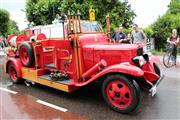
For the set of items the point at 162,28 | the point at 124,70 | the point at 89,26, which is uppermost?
the point at 162,28

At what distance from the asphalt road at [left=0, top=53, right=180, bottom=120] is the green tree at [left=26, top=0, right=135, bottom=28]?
9.29m

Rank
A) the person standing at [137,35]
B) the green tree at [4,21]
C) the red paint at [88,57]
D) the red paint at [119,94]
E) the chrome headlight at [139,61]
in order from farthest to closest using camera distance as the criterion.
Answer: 1. the green tree at [4,21]
2. the person standing at [137,35]
3. the red paint at [88,57]
4. the chrome headlight at [139,61]
5. the red paint at [119,94]

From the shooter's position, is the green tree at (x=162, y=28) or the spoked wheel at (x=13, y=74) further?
the green tree at (x=162, y=28)

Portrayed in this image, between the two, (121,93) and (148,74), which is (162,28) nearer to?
(148,74)

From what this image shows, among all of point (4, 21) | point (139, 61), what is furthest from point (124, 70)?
point (4, 21)

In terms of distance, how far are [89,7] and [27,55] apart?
9316 millimetres

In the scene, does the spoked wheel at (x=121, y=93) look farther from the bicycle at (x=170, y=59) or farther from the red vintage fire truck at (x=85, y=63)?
the bicycle at (x=170, y=59)

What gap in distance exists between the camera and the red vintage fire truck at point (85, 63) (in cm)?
479

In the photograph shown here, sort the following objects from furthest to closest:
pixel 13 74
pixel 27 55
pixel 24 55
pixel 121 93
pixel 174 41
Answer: pixel 174 41, pixel 13 74, pixel 24 55, pixel 27 55, pixel 121 93

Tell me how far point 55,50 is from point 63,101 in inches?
54.4

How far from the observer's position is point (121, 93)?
15.7 feet

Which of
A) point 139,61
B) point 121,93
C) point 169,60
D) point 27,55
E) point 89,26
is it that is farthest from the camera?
point 169,60

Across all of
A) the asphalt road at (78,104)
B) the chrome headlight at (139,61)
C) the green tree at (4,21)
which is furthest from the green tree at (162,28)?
the green tree at (4,21)

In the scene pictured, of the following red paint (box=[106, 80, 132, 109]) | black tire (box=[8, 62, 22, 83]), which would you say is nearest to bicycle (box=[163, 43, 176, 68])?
red paint (box=[106, 80, 132, 109])
